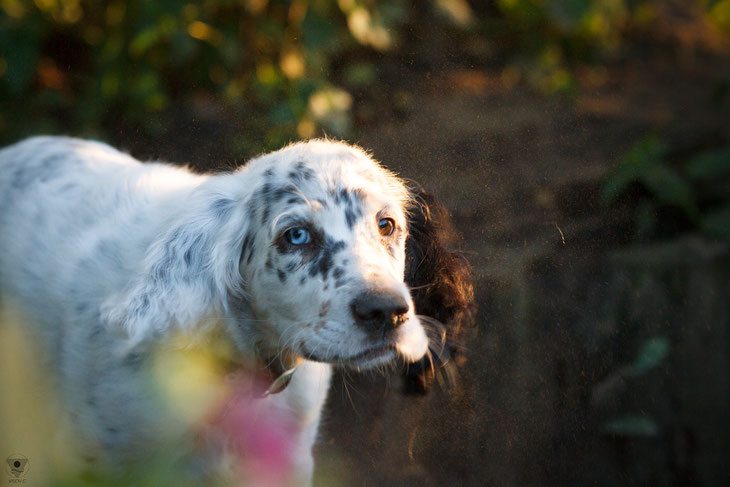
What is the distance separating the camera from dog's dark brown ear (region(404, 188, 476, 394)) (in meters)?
2.46

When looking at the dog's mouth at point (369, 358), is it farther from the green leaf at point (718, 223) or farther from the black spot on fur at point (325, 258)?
the green leaf at point (718, 223)

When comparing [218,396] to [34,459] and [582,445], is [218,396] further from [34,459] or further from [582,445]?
[582,445]

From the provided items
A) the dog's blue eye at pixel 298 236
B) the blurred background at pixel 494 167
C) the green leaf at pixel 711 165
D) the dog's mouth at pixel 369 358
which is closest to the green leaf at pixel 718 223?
the blurred background at pixel 494 167

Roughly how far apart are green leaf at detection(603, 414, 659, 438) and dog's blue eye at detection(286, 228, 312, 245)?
2299 millimetres

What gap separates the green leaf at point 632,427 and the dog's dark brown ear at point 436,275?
1415mm

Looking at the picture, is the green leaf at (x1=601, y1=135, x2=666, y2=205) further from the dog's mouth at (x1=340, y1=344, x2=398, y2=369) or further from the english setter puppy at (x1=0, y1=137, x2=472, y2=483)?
the dog's mouth at (x1=340, y1=344, x2=398, y2=369)

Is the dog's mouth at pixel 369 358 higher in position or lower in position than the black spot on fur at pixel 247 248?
lower

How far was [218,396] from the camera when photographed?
2277 mm

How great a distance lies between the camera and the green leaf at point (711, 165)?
12.8ft

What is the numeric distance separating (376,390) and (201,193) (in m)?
1.81

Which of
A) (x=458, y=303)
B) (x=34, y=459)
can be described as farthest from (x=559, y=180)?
(x=34, y=459)

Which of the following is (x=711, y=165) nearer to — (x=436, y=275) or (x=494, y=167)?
(x=494, y=167)

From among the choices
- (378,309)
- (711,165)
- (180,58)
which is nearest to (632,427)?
(711,165)

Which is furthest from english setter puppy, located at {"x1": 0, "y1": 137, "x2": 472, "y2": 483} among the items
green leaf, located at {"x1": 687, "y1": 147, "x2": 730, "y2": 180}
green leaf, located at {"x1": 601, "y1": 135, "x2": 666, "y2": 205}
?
green leaf, located at {"x1": 687, "y1": 147, "x2": 730, "y2": 180}
